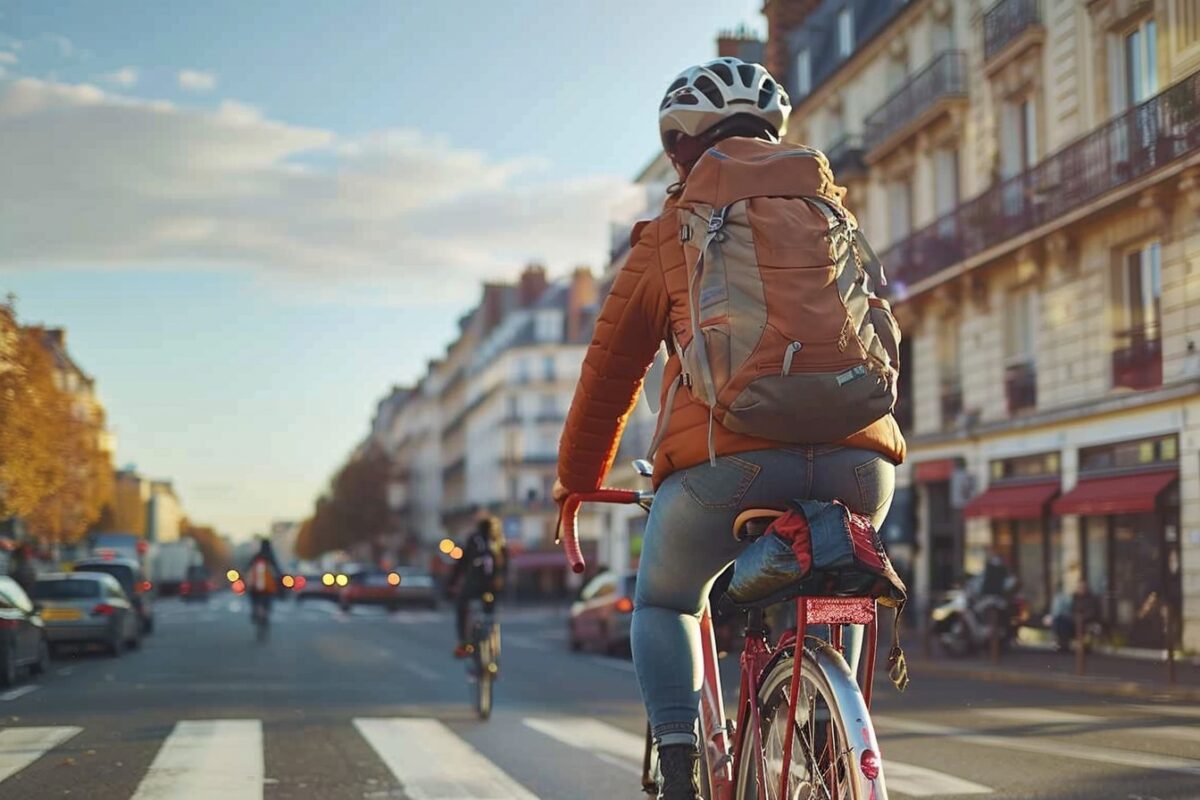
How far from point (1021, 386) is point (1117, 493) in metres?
4.60

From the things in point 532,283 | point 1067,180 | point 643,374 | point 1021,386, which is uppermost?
point 532,283

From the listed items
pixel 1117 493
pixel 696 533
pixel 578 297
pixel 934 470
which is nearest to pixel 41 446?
pixel 934 470

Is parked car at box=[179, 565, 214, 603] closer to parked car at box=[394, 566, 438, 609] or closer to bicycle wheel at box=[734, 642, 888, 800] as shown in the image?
parked car at box=[394, 566, 438, 609]

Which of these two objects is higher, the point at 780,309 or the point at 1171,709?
the point at 780,309

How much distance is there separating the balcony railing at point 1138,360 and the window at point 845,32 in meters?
15.1

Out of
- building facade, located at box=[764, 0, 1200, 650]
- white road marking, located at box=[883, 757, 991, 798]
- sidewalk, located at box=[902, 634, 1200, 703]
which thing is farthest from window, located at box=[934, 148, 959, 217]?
white road marking, located at box=[883, 757, 991, 798]

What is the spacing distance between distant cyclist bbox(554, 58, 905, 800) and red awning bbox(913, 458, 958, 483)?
1041 inches

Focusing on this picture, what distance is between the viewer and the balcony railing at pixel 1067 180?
2136 cm

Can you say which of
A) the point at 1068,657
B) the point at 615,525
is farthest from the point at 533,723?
the point at 615,525

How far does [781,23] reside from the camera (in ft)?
142

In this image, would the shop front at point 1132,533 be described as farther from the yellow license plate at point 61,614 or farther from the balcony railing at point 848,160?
the yellow license plate at point 61,614

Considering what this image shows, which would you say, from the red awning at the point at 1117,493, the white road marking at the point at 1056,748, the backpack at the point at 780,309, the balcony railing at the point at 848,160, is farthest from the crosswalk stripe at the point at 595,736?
the balcony railing at the point at 848,160

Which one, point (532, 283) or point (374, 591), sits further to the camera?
point (532, 283)

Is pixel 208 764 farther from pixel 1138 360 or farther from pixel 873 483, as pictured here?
pixel 1138 360
